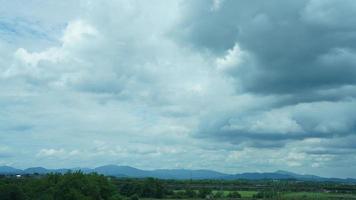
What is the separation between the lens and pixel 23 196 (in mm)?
96188

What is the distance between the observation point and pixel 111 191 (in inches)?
4306

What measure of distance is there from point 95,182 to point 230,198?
57691mm

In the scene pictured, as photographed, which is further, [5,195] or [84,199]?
[5,195]

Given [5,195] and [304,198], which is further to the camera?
[304,198]

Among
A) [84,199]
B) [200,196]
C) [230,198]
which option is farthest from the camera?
[200,196]

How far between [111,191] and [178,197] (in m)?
46.7

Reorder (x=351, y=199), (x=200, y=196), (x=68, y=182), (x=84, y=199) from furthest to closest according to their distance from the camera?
(x=200, y=196), (x=351, y=199), (x=68, y=182), (x=84, y=199)

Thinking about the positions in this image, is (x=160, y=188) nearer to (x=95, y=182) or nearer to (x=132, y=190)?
(x=132, y=190)

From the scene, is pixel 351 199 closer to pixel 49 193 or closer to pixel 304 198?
pixel 304 198

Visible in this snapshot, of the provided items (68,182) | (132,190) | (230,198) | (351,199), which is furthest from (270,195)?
(68,182)

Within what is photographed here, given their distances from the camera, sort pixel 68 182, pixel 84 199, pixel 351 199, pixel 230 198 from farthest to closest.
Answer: pixel 230 198 < pixel 351 199 < pixel 68 182 < pixel 84 199

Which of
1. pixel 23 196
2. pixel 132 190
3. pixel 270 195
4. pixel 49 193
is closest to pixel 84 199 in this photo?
pixel 49 193

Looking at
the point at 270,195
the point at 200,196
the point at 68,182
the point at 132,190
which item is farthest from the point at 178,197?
the point at 68,182

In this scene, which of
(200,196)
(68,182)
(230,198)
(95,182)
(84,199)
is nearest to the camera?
(84,199)
